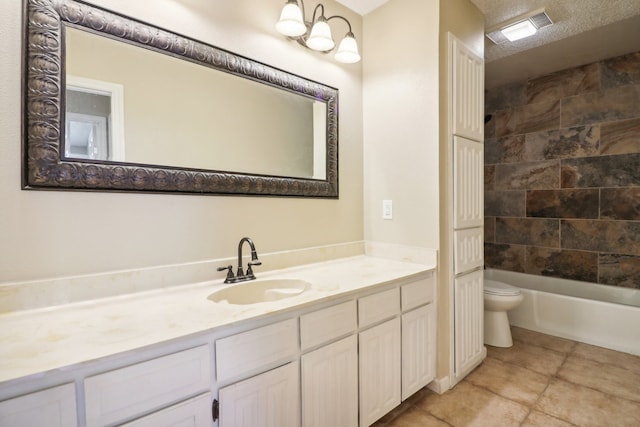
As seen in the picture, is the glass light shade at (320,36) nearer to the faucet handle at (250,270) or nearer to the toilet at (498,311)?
the faucet handle at (250,270)

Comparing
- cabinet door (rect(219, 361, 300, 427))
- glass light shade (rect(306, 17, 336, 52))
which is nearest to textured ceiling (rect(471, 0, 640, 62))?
glass light shade (rect(306, 17, 336, 52))

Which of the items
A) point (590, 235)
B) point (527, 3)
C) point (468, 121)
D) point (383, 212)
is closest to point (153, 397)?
point (383, 212)

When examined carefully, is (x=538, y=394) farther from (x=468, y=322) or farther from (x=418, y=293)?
(x=418, y=293)

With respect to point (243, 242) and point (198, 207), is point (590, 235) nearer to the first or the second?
point (243, 242)

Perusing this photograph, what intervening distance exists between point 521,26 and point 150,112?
2.59m

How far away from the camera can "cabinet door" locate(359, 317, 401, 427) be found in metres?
1.49

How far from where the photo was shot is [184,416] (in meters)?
0.95

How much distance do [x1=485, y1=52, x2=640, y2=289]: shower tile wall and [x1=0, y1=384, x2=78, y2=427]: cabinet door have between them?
4.01 m

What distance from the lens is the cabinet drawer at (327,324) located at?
1254 mm

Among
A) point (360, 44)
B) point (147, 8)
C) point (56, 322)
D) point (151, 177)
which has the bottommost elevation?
point (56, 322)

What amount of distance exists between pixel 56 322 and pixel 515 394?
2376 mm

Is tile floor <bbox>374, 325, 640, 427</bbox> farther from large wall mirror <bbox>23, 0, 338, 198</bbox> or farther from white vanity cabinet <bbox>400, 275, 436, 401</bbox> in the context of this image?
large wall mirror <bbox>23, 0, 338, 198</bbox>

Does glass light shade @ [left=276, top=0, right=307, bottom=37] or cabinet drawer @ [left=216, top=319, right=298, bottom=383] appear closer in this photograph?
cabinet drawer @ [left=216, top=319, right=298, bottom=383]

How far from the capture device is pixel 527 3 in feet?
6.81
